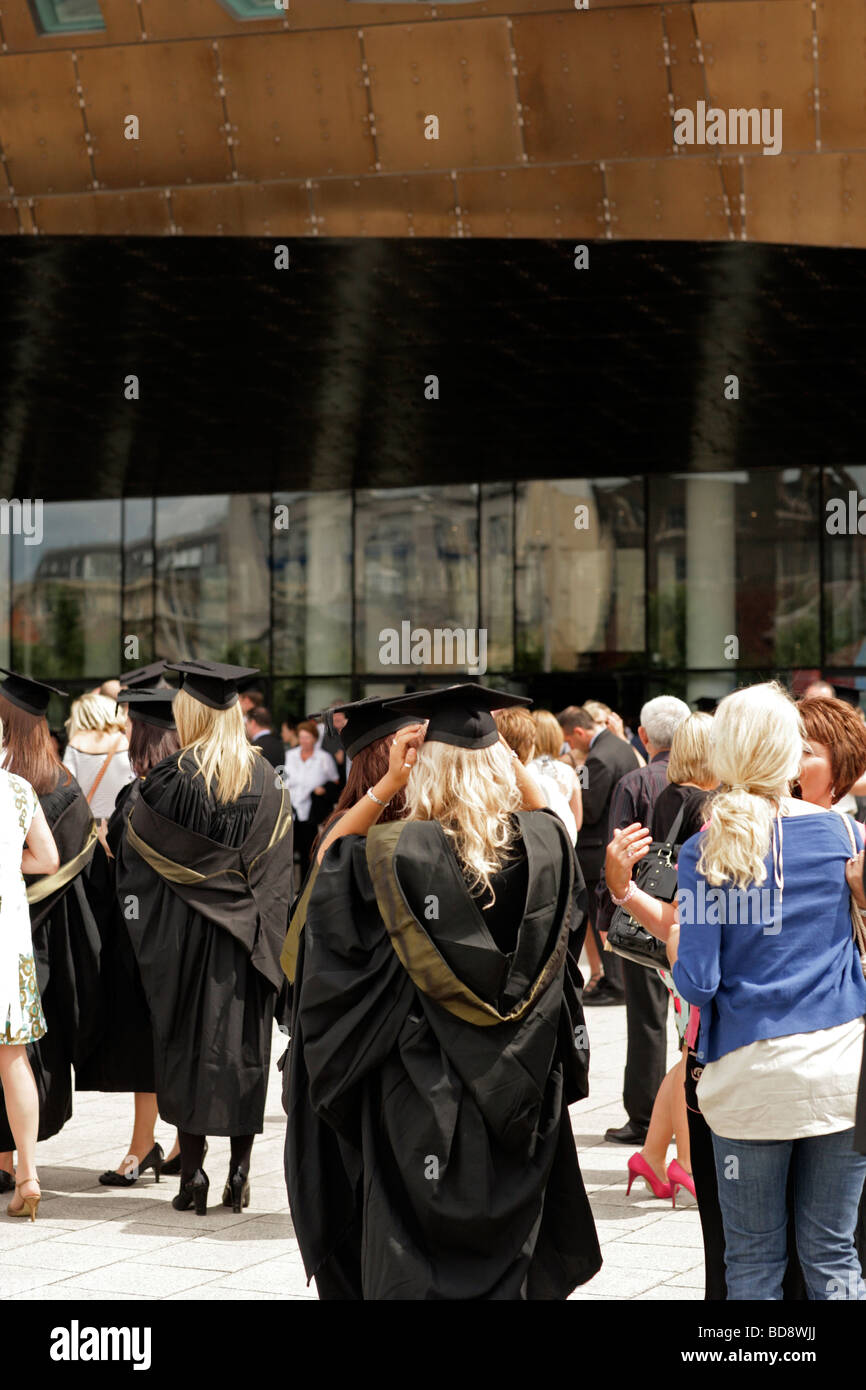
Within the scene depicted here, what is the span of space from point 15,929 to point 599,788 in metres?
5.97

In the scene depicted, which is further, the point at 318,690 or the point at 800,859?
the point at 318,690

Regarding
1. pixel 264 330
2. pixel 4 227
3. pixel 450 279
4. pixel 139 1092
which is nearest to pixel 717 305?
pixel 450 279

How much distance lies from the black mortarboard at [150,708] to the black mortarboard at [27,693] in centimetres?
39

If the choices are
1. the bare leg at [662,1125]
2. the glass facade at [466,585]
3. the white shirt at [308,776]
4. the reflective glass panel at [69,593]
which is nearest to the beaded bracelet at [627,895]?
the bare leg at [662,1125]

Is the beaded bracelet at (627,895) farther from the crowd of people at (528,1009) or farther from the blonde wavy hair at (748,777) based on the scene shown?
the blonde wavy hair at (748,777)

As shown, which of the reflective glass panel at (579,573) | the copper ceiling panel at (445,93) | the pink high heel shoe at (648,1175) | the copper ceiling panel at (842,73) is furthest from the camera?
the reflective glass panel at (579,573)

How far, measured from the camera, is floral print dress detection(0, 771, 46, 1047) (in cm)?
607

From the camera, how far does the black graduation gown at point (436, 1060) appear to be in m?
3.68

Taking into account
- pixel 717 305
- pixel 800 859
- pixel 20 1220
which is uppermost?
pixel 717 305

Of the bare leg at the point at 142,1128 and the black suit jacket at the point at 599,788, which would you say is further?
the black suit jacket at the point at 599,788

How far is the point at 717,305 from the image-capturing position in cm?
1400

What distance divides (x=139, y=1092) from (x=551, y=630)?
52.1 feet

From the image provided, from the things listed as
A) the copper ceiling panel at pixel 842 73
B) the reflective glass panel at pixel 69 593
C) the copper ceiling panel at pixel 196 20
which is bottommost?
the reflective glass panel at pixel 69 593
